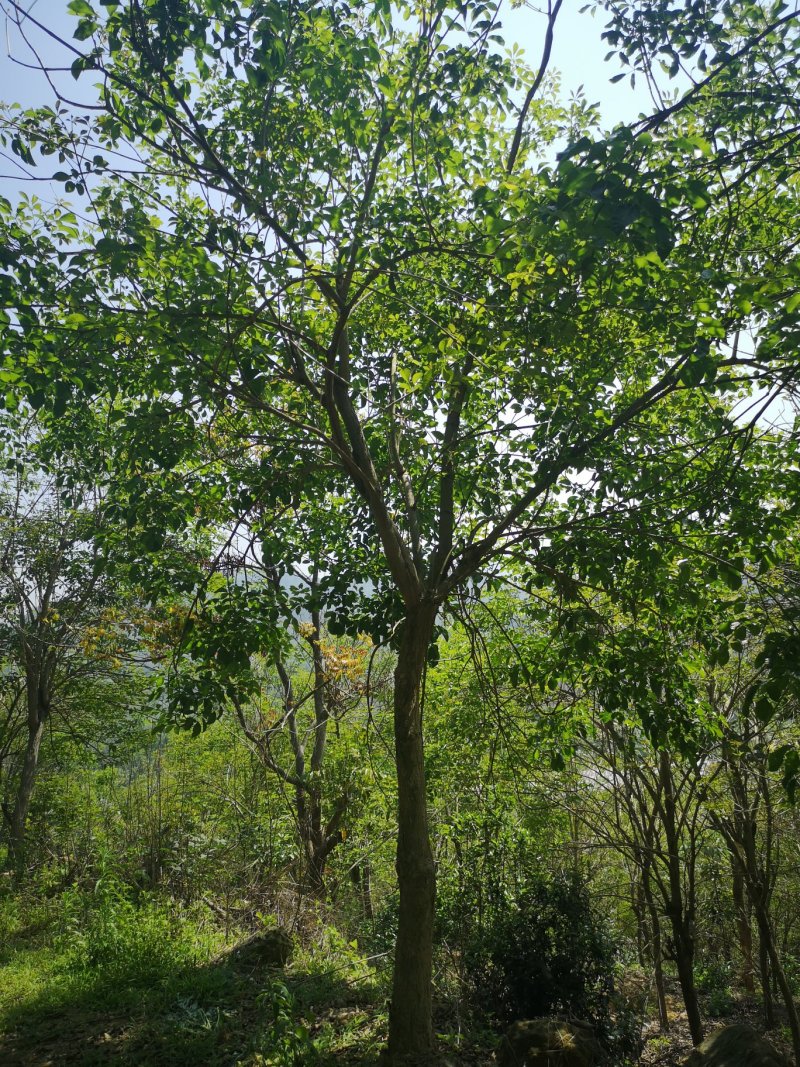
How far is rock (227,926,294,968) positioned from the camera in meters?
6.15

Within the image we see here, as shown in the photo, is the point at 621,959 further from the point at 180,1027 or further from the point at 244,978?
the point at 180,1027

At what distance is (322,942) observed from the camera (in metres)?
6.66

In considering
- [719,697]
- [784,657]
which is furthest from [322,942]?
[784,657]

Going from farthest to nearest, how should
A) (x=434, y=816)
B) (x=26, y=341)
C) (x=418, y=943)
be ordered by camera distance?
(x=434, y=816) → (x=418, y=943) → (x=26, y=341)

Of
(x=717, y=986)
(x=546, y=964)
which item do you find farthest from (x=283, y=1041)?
(x=717, y=986)

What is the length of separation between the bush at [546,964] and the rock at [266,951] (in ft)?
5.39

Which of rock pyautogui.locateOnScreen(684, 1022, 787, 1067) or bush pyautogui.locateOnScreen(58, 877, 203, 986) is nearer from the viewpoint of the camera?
rock pyautogui.locateOnScreen(684, 1022, 787, 1067)

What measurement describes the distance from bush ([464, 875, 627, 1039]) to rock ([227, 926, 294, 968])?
1.64 m

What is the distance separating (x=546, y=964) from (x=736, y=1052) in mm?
1270

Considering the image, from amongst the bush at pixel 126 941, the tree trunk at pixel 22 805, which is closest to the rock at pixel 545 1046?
the bush at pixel 126 941

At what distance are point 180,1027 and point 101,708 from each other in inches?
376

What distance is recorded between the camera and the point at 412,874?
4.16 m

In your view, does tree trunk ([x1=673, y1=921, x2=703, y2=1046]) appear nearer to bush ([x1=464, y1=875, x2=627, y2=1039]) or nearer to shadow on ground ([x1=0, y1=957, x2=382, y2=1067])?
bush ([x1=464, y1=875, x2=627, y2=1039])

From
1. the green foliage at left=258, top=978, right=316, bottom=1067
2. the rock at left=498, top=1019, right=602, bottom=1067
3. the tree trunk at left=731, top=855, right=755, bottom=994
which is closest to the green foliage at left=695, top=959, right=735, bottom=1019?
the tree trunk at left=731, top=855, right=755, bottom=994
